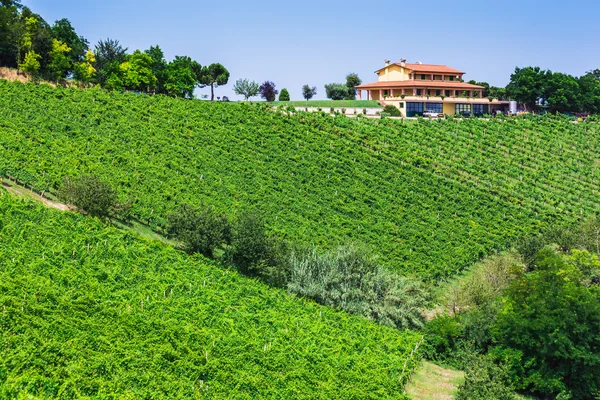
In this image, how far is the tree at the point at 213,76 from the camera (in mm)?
87562

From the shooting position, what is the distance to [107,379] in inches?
758

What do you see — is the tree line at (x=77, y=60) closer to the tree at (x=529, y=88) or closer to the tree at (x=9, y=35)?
the tree at (x=9, y=35)

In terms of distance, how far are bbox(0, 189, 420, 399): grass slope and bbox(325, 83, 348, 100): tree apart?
70.4 meters

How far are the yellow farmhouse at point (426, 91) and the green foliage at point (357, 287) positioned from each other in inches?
1991

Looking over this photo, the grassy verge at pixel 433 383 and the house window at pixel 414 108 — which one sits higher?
the house window at pixel 414 108

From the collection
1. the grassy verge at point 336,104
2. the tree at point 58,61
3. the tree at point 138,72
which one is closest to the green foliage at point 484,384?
the tree at point 58,61

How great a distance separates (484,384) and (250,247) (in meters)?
15.0

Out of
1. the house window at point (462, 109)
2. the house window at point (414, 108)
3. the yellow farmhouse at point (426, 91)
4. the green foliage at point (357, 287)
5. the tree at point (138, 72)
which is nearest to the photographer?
the green foliage at point (357, 287)

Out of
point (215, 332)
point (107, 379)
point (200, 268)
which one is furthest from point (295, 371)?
point (200, 268)

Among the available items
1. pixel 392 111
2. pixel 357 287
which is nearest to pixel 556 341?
pixel 357 287

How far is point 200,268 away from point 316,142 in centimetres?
3017

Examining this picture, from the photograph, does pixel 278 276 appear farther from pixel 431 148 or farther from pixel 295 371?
pixel 431 148

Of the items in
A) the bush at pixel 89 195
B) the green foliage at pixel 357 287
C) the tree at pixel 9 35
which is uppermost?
the tree at pixel 9 35

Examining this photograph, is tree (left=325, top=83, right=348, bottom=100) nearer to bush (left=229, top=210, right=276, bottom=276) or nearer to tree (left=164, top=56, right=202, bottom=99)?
tree (left=164, top=56, right=202, bottom=99)
